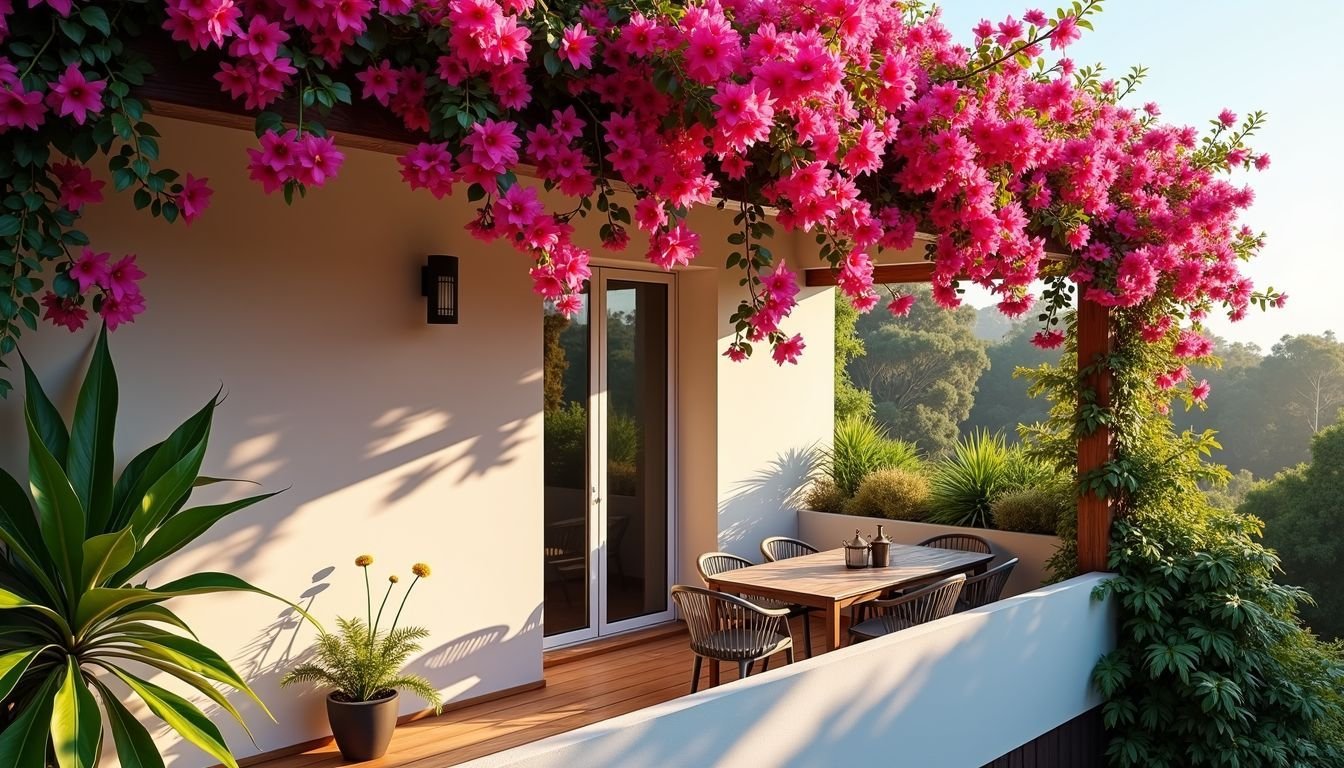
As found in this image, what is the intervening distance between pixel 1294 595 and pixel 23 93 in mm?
5520

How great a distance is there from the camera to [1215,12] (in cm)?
1596

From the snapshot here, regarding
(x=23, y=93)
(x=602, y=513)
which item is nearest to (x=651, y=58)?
(x=23, y=93)

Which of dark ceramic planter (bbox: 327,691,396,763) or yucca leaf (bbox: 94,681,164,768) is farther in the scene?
dark ceramic planter (bbox: 327,691,396,763)

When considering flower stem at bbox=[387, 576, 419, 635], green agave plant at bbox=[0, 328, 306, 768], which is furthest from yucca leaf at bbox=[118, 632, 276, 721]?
flower stem at bbox=[387, 576, 419, 635]

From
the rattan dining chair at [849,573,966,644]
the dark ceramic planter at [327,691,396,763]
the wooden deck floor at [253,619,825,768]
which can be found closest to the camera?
the dark ceramic planter at [327,691,396,763]

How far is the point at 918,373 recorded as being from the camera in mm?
20453

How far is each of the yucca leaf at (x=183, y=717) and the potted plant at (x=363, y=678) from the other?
1599 millimetres

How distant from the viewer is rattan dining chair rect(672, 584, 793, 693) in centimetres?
472

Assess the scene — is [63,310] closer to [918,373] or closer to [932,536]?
[932,536]

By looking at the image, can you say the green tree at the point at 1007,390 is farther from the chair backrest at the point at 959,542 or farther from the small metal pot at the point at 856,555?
the small metal pot at the point at 856,555

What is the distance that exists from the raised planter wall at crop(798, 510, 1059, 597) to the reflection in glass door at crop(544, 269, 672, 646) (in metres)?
1.13

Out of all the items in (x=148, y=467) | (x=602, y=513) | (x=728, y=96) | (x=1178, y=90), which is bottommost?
(x=602, y=513)

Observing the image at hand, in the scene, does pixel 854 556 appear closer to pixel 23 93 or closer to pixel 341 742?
pixel 341 742

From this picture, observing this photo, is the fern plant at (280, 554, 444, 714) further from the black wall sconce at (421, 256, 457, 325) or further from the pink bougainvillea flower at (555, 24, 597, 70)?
the pink bougainvillea flower at (555, 24, 597, 70)
